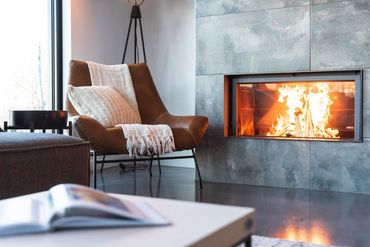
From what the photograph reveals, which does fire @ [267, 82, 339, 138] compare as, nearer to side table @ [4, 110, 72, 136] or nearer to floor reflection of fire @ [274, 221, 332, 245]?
floor reflection of fire @ [274, 221, 332, 245]

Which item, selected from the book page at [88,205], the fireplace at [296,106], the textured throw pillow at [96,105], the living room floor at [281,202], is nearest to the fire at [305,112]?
the fireplace at [296,106]

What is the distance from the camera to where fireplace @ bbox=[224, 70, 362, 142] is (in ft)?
11.3

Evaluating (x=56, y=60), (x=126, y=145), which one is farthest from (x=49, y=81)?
(x=126, y=145)

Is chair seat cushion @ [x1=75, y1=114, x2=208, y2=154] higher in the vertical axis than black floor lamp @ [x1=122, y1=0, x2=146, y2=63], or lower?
lower

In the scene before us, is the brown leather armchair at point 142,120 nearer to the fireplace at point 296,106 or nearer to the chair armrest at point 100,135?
the chair armrest at point 100,135

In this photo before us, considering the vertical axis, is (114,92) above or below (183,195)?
above

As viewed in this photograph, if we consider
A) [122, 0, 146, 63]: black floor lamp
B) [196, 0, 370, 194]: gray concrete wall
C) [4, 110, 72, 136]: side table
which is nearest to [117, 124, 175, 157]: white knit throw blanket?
[4, 110, 72, 136]: side table

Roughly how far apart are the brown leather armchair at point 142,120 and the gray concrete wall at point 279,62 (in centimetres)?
39

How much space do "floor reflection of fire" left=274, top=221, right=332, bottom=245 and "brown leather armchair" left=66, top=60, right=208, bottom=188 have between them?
1.20 meters

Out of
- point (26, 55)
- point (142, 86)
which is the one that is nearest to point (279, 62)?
point (142, 86)

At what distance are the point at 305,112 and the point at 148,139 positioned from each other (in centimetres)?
133

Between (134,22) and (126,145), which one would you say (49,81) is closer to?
(134,22)

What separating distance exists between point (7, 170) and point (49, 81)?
2740mm

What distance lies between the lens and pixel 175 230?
2.78ft
